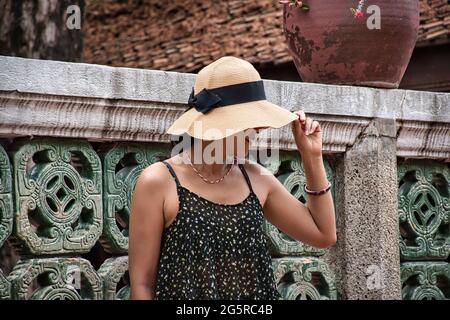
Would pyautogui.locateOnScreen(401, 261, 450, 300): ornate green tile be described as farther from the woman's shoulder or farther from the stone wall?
the woman's shoulder

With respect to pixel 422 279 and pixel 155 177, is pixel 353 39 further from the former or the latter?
pixel 155 177

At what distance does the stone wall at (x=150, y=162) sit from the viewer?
4137 mm

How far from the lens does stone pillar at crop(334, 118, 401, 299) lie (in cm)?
513

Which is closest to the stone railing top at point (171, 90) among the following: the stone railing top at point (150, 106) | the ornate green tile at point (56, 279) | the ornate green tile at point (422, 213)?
the stone railing top at point (150, 106)

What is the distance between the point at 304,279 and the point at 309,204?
108cm

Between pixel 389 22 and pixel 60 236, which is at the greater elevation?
pixel 389 22

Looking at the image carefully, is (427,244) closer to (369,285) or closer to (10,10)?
(369,285)

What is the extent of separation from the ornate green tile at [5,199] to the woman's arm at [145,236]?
63cm

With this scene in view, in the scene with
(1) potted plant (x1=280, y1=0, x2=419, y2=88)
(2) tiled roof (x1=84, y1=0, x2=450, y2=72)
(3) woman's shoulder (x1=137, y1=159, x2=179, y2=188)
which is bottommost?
(3) woman's shoulder (x1=137, y1=159, x2=179, y2=188)

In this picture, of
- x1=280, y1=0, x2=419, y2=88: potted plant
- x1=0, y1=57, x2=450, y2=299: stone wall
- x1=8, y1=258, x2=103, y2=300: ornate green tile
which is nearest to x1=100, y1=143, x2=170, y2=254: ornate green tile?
x1=0, y1=57, x2=450, y2=299: stone wall

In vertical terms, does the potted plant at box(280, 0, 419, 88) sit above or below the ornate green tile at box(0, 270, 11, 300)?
above

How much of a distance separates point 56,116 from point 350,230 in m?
1.54

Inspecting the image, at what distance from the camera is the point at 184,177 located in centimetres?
374

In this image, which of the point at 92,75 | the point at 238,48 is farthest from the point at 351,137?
the point at 238,48
